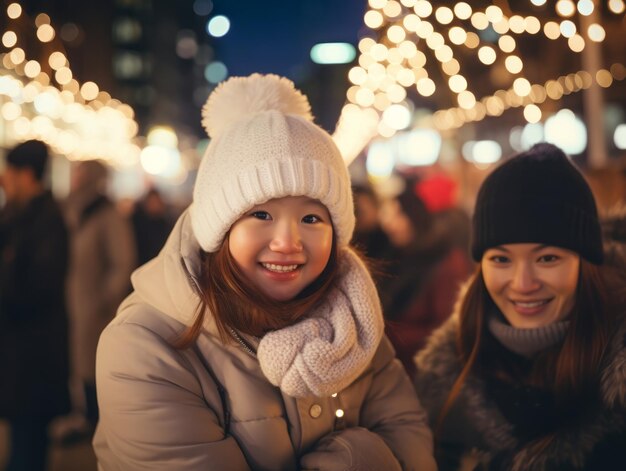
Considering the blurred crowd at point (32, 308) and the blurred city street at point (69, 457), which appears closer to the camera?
the blurred crowd at point (32, 308)

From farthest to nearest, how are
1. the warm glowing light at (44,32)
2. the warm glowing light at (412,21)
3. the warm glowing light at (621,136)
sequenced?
the warm glowing light at (621,136)
the warm glowing light at (44,32)
the warm glowing light at (412,21)

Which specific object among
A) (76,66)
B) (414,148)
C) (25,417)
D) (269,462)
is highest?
(76,66)

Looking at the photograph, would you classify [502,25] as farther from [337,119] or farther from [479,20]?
[337,119]

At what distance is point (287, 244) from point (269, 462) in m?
0.70

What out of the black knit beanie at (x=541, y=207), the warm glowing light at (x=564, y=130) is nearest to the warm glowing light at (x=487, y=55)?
the black knit beanie at (x=541, y=207)

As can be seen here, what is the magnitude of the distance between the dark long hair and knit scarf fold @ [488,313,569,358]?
0.04 metres

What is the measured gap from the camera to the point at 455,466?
286cm

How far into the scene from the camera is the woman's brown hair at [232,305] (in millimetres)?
2188

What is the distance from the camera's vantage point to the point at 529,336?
2676mm

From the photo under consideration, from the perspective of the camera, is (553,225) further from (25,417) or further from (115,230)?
(115,230)

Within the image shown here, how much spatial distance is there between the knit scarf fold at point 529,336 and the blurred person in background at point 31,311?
3.31m

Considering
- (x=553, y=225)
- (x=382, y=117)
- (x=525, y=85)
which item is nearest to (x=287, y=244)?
(x=553, y=225)

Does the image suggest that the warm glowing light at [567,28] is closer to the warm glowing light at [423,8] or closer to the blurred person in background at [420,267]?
the warm glowing light at [423,8]

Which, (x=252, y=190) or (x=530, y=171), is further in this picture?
(x=530, y=171)
